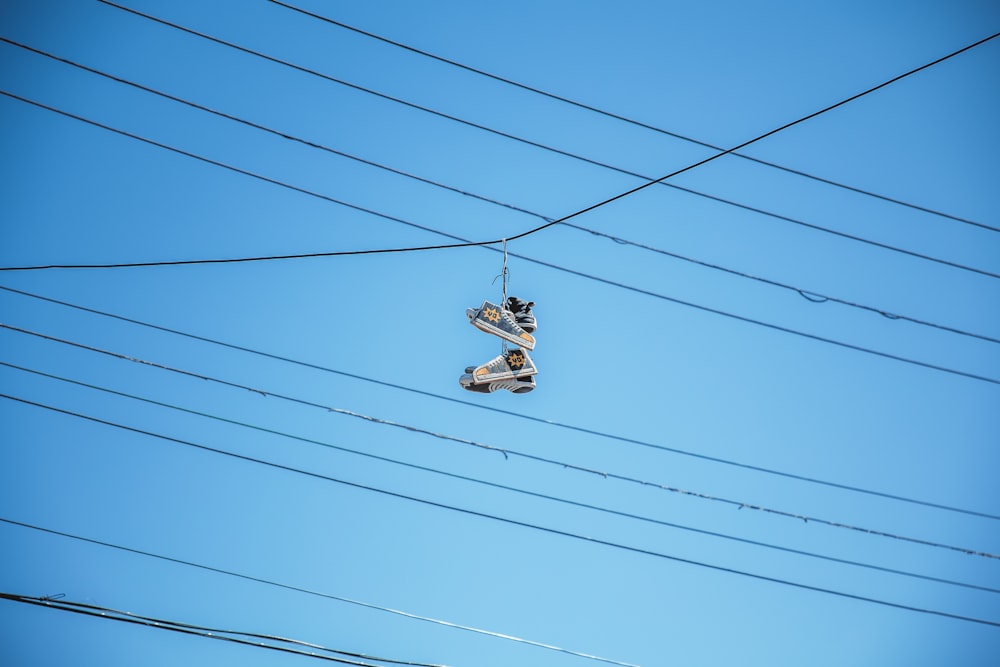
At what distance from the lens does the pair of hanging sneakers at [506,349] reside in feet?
20.1

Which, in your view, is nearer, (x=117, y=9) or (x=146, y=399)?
(x=117, y=9)

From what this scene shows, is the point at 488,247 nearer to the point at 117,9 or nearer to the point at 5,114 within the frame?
the point at 117,9

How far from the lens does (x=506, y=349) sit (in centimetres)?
632

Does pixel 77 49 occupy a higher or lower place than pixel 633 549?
higher

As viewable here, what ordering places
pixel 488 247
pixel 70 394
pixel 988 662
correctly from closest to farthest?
pixel 488 247 < pixel 70 394 < pixel 988 662

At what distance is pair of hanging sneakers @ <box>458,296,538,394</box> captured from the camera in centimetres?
612

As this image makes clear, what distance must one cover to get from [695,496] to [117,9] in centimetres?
542

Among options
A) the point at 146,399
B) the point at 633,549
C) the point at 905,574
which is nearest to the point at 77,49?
the point at 146,399

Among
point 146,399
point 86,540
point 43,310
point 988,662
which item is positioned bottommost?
point 988,662

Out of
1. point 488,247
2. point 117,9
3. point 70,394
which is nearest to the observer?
point 117,9

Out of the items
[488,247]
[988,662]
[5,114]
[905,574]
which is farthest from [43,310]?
[988,662]

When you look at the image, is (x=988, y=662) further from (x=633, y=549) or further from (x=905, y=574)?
(x=633, y=549)

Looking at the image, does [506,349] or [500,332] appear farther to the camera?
[506,349]

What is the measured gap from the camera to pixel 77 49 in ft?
21.5
